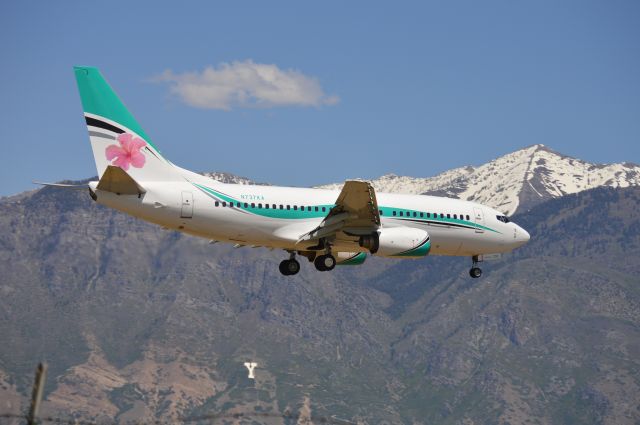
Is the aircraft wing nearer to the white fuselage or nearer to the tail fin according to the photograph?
the white fuselage

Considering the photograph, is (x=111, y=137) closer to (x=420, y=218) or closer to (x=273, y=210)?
(x=273, y=210)

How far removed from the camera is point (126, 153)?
210 feet

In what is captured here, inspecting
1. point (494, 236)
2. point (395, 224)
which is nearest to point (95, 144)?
point (395, 224)

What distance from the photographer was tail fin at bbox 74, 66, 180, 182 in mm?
63625

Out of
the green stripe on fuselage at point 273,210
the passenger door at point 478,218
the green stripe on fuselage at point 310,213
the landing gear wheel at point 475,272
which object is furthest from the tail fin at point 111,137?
the landing gear wheel at point 475,272

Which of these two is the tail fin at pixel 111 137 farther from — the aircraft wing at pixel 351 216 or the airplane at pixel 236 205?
the aircraft wing at pixel 351 216

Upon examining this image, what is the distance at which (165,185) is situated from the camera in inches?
2473

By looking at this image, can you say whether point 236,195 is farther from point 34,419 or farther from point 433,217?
point 34,419

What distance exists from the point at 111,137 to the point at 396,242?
1702cm

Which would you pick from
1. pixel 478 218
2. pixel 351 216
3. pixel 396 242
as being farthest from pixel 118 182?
pixel 478 218

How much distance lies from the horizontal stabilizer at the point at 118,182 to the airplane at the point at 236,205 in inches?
2.0

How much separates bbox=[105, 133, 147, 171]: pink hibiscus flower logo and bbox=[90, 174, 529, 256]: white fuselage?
6.75 feet

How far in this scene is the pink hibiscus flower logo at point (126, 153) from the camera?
63.9m

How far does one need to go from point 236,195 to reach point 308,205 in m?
4.69
